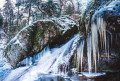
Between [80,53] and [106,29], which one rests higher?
[106,29]

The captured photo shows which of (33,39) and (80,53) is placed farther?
(33,39)

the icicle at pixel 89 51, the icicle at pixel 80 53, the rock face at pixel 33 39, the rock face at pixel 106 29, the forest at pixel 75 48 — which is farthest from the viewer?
the rock face at pixel 33 39

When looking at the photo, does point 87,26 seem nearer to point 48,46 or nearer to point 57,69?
point 57,69

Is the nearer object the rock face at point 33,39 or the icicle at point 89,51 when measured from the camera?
the icicle at point 89,51

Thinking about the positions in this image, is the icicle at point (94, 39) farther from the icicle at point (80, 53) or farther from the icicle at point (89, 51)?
the icicle at point (80, 53)

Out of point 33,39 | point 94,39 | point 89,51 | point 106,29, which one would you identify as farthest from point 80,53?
point 33,39

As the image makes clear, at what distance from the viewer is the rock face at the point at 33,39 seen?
899cm

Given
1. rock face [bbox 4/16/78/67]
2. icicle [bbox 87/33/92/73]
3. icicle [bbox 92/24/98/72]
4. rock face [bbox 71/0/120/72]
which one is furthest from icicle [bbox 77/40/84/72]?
rock face [bbox 4/16/78/67]

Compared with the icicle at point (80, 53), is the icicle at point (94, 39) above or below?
above

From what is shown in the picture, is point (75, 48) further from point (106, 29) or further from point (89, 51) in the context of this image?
point (106, 29)

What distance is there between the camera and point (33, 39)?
927cm

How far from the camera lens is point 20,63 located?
8883 mm

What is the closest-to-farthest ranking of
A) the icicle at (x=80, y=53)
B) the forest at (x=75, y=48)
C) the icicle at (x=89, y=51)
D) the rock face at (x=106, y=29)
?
the rock face at (x=106, y=29) → the forest at (x=75, y=48) → the icicle at (x=89, y=51) → the icicle at (x=80, y=53)

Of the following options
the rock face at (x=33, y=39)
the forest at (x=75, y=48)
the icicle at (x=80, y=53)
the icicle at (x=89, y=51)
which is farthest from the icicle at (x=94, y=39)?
the rock face at (x=33, y=39)
